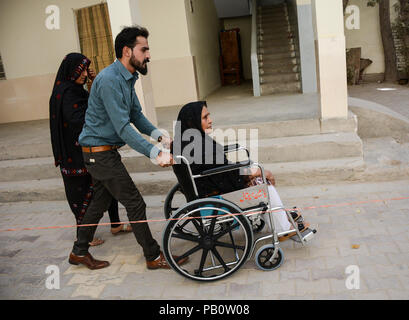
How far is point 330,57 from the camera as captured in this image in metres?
5.34

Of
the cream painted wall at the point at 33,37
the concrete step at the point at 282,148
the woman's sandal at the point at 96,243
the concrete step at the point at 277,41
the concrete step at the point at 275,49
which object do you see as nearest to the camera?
the woman's sandal at the point at 96,243

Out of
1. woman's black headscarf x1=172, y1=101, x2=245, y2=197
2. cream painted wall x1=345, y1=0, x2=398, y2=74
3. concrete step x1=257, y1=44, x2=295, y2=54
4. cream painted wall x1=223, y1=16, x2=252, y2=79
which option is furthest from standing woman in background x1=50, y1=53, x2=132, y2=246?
cream painted wall x1=223, y1=16, x2=252, y2=79

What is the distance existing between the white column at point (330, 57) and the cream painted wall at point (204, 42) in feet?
13.5

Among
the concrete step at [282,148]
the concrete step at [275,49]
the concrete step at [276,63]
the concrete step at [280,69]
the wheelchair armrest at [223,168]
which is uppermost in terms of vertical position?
the concrete step at [275,49]

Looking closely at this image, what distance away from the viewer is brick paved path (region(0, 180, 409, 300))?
318cm

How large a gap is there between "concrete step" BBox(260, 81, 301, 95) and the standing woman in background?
552cm

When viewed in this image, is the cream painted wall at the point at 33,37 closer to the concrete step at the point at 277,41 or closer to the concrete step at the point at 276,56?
the concrete step at the point at 276,56

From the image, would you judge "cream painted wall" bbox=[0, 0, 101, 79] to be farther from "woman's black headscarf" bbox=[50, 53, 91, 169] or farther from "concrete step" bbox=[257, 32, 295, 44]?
"woman's black headscarf" bbox=[50, 53, 91, 169]

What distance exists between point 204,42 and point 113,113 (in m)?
7.62

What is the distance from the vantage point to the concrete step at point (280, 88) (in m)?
8.91

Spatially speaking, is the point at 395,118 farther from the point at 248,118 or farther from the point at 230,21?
the point at 230,21

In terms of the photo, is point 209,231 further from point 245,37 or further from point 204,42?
point 245,37

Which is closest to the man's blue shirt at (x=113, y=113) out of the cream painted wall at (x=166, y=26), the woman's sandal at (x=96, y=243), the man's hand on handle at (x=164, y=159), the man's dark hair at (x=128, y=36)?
the man's hand on handle at (x=164, y=159)
